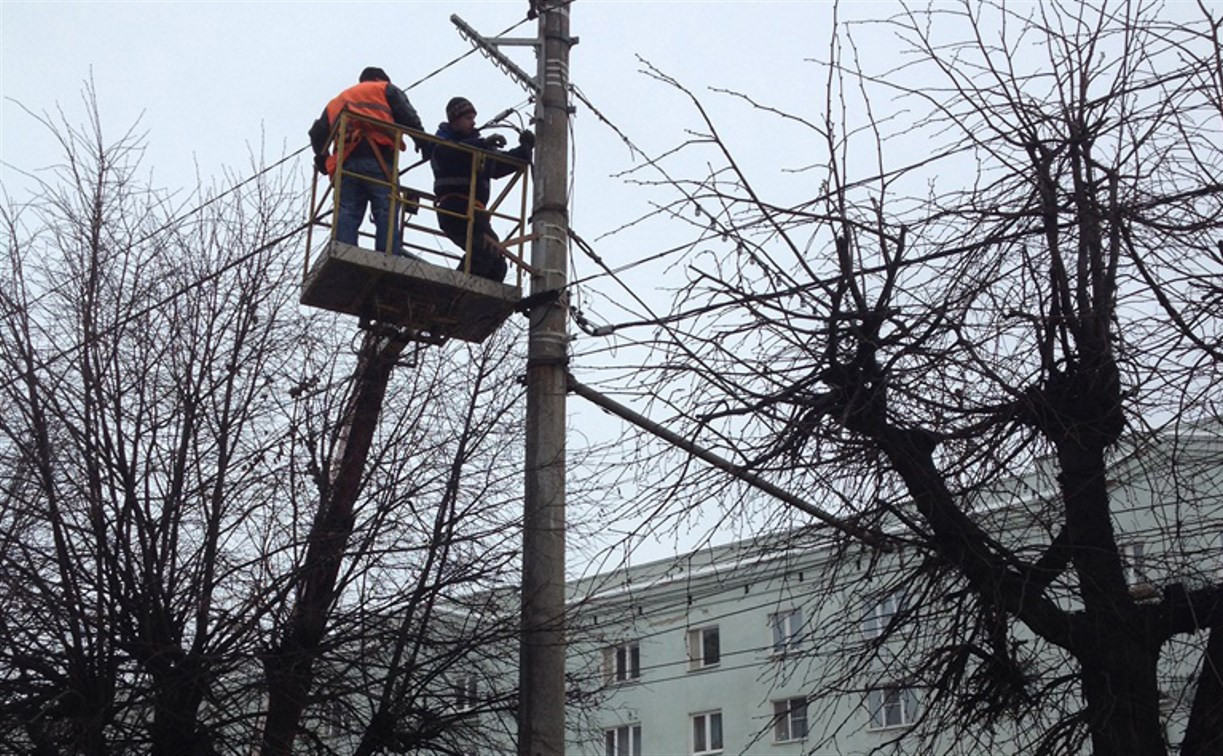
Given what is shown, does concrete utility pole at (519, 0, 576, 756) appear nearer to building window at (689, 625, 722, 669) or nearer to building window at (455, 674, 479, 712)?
building window at (455, 674, 479, 712)

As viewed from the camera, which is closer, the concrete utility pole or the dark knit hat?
the concrete utility pole

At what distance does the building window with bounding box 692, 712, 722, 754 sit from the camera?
28.5m

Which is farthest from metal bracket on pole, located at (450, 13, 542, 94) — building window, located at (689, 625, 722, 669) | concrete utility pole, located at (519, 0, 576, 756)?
building window, located at (689, 625, 722, 669)

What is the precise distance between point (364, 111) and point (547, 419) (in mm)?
3205

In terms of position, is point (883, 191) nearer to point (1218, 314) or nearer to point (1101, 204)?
point (1101, 204)

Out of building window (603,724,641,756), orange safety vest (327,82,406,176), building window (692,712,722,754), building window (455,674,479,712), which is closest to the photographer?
building window (455,674,479,712)

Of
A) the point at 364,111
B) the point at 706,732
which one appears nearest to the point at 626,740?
the point at 706,732

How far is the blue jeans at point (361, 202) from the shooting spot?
9.78 meters

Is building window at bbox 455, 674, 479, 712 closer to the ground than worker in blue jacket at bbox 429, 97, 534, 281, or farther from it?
closer to the ground

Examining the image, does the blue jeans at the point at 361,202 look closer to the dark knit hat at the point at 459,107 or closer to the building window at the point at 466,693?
the dark knit hat at the point at 459,107

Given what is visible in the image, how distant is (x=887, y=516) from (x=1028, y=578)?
767mm

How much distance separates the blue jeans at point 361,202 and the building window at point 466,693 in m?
2.83

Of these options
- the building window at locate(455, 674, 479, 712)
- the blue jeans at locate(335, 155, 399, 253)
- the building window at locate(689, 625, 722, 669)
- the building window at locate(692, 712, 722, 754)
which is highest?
the building window at locate(689, 625, 722, 669)

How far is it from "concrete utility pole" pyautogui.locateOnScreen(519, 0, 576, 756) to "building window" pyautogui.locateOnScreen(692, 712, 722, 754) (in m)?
21.1
